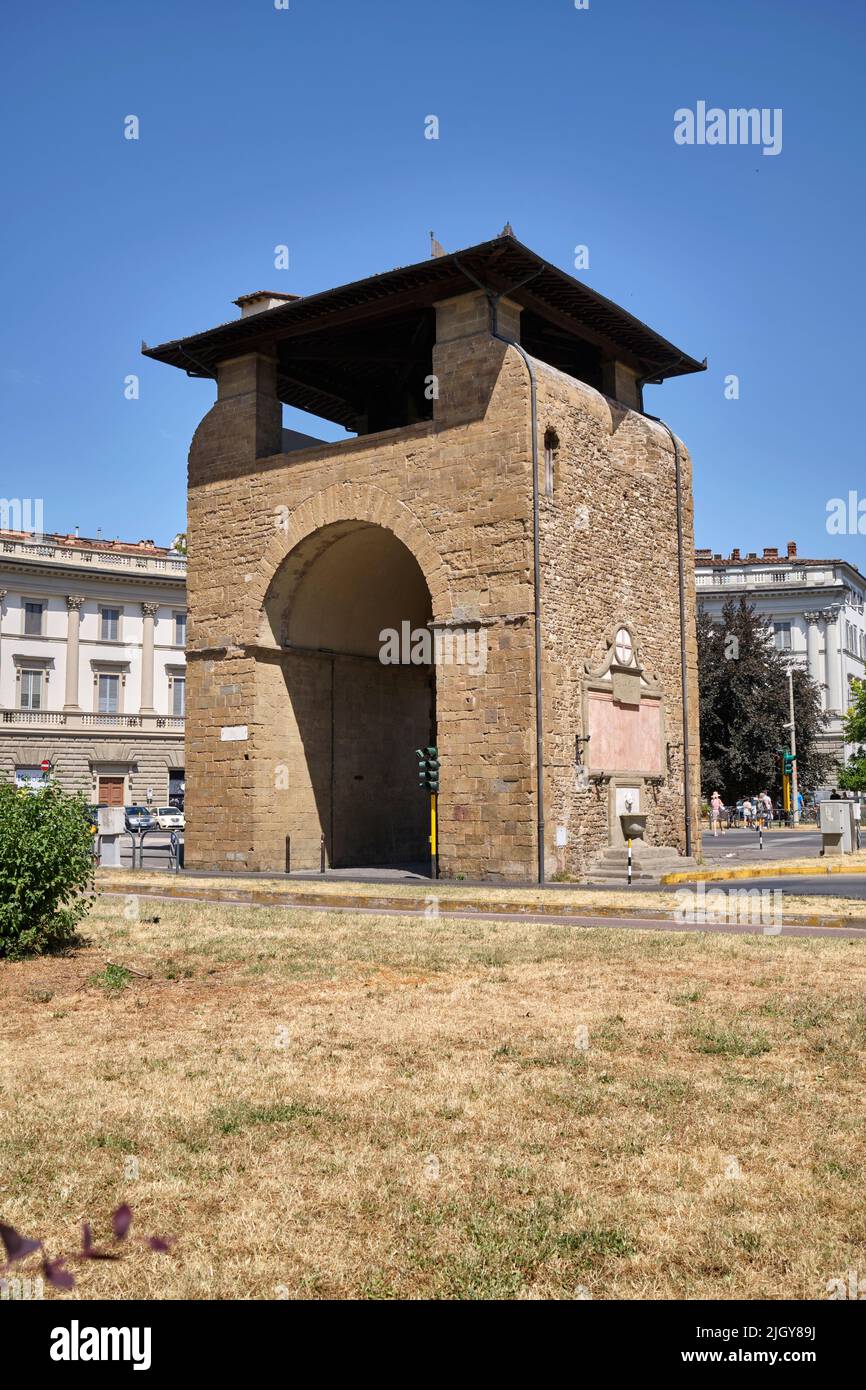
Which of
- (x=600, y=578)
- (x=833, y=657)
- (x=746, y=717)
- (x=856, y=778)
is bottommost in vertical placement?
(x=856, y=778)

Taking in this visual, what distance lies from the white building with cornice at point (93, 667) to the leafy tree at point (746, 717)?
23846 millimetres

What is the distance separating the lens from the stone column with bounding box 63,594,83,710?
5219 centimetres

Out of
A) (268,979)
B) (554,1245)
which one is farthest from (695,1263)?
(268,979)

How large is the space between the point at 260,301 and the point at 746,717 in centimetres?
3089

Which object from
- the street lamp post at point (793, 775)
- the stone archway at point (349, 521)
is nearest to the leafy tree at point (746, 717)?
the street lamp post at point (793, 775)

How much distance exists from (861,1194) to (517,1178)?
1195 mm

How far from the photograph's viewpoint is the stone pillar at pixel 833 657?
232 feet

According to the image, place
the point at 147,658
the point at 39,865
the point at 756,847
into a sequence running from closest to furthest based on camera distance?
the point at 39,865
the point at 756,847
the point at 147,658

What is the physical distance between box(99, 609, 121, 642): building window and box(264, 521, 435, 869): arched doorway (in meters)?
29.3

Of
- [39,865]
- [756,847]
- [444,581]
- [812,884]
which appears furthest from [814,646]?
[39,865]

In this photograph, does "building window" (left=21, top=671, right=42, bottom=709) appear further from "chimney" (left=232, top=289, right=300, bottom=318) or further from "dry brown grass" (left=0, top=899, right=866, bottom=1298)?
"dry brown grass" (left=0, top=899, right=866, bottom=1298)

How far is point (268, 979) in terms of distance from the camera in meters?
8.83

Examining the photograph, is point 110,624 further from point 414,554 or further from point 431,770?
point 431,770

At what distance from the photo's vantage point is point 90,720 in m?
52.2
